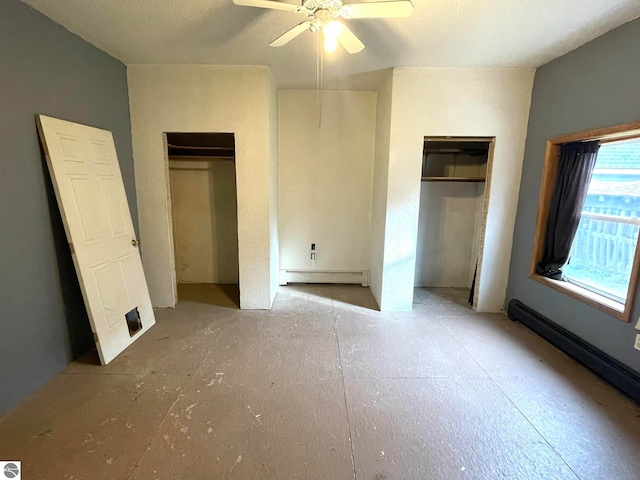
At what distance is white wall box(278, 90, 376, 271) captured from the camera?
12.7ft

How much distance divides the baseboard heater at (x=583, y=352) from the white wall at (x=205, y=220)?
3.59m

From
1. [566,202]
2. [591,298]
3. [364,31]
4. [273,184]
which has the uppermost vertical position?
[364,31]

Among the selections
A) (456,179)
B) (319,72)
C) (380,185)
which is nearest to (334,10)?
(319,72)

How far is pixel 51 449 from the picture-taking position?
159cm

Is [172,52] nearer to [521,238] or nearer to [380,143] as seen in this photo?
[380,143]

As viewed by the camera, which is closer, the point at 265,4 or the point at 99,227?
the point at 265,4

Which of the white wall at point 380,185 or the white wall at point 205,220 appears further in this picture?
the white wall at point 205,220

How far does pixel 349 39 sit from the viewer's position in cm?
198

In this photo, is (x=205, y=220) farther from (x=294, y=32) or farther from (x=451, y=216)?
(x=451, y=216)

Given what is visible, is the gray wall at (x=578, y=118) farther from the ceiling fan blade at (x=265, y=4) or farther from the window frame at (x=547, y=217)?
the ceiling fan blade at (x=265, y=4)

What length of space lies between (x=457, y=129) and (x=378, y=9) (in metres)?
1.79

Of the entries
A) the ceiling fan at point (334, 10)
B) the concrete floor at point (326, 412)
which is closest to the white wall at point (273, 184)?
→ the concrete floor at point (326, 412)

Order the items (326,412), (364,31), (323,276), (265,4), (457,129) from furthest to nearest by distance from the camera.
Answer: (323,276), (457,129), (364,31), (326,412), (265,4)

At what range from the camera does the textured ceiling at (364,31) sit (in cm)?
200
